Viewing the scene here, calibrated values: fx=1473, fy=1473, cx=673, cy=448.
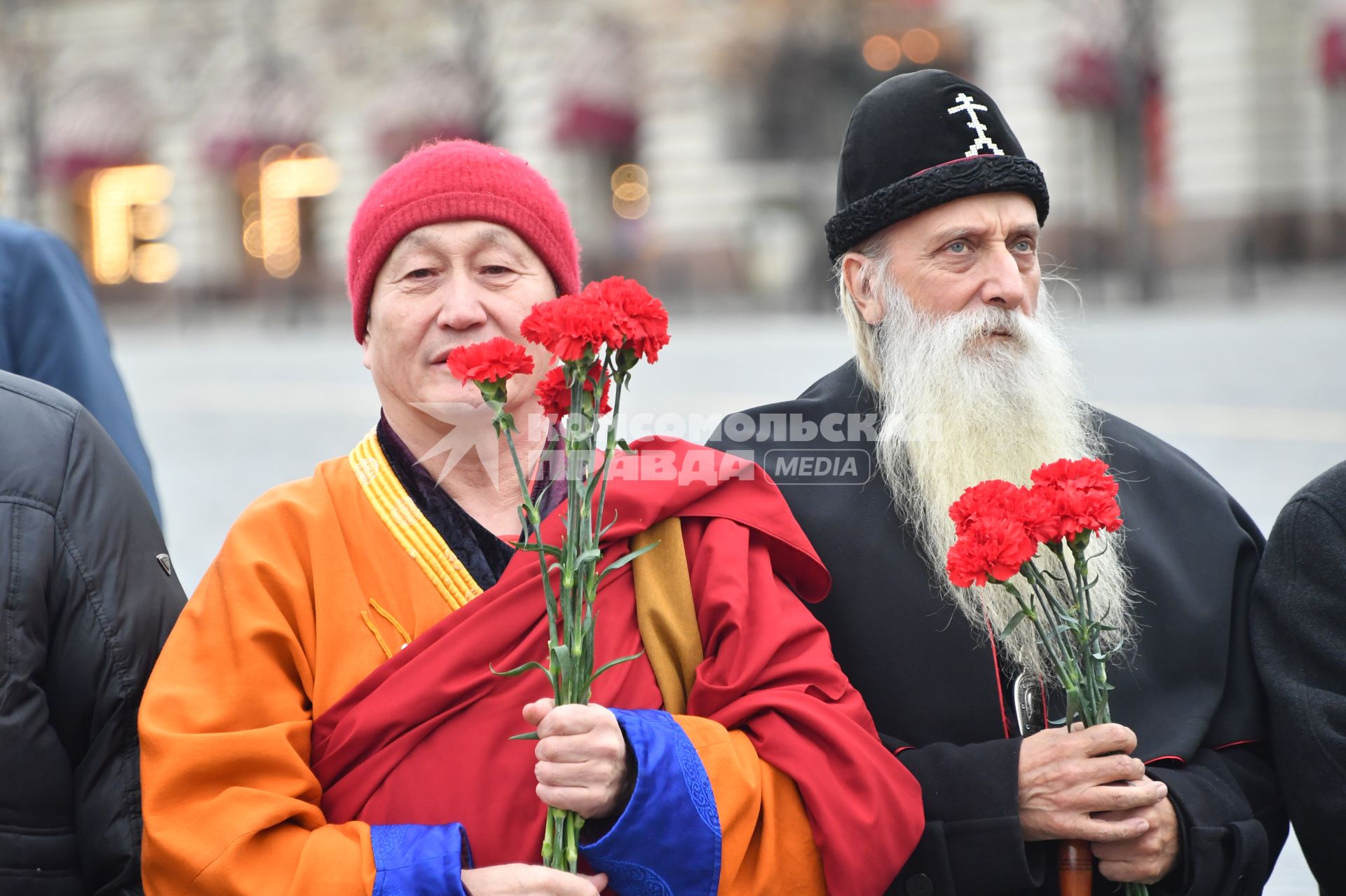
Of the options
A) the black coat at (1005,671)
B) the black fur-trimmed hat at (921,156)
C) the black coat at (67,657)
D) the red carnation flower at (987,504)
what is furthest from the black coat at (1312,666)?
the black coat at (67,657)

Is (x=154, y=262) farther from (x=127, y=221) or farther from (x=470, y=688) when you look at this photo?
(x=470, y=688)

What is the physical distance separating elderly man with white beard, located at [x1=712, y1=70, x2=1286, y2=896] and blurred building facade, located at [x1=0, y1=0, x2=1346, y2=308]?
18.3 metres

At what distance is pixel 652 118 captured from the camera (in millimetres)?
27625

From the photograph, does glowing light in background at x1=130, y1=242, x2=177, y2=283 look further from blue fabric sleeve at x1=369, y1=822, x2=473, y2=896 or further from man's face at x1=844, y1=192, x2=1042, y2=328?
blue fabric sleeve at x1=369, y1=822, x2=473, y2=896

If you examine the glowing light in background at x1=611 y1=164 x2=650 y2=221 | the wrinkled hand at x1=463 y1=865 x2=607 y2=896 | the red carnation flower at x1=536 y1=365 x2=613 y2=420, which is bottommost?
the wrinkled hand at x1=463 y1=865 x2=607 y2=896

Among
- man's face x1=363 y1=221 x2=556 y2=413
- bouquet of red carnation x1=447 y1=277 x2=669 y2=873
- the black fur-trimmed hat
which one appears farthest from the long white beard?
bouquet of red carnation x1=447 y1=277 x2=669 y2=873

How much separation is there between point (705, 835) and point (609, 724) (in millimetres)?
254

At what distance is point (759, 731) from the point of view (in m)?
2.54

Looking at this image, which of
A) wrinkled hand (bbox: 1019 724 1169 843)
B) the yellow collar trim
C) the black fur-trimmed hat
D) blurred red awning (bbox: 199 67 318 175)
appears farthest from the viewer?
blurred red awning (bbox: 199 67 318 175)

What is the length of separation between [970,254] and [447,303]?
3.75 ft

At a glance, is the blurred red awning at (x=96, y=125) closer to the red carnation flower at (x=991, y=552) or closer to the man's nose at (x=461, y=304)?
the man's nose at (x=461, y=304)

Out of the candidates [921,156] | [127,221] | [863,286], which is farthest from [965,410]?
[127,221]

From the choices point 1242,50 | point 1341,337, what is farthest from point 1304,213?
point 1341,337

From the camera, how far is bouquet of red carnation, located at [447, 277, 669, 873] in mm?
2273
